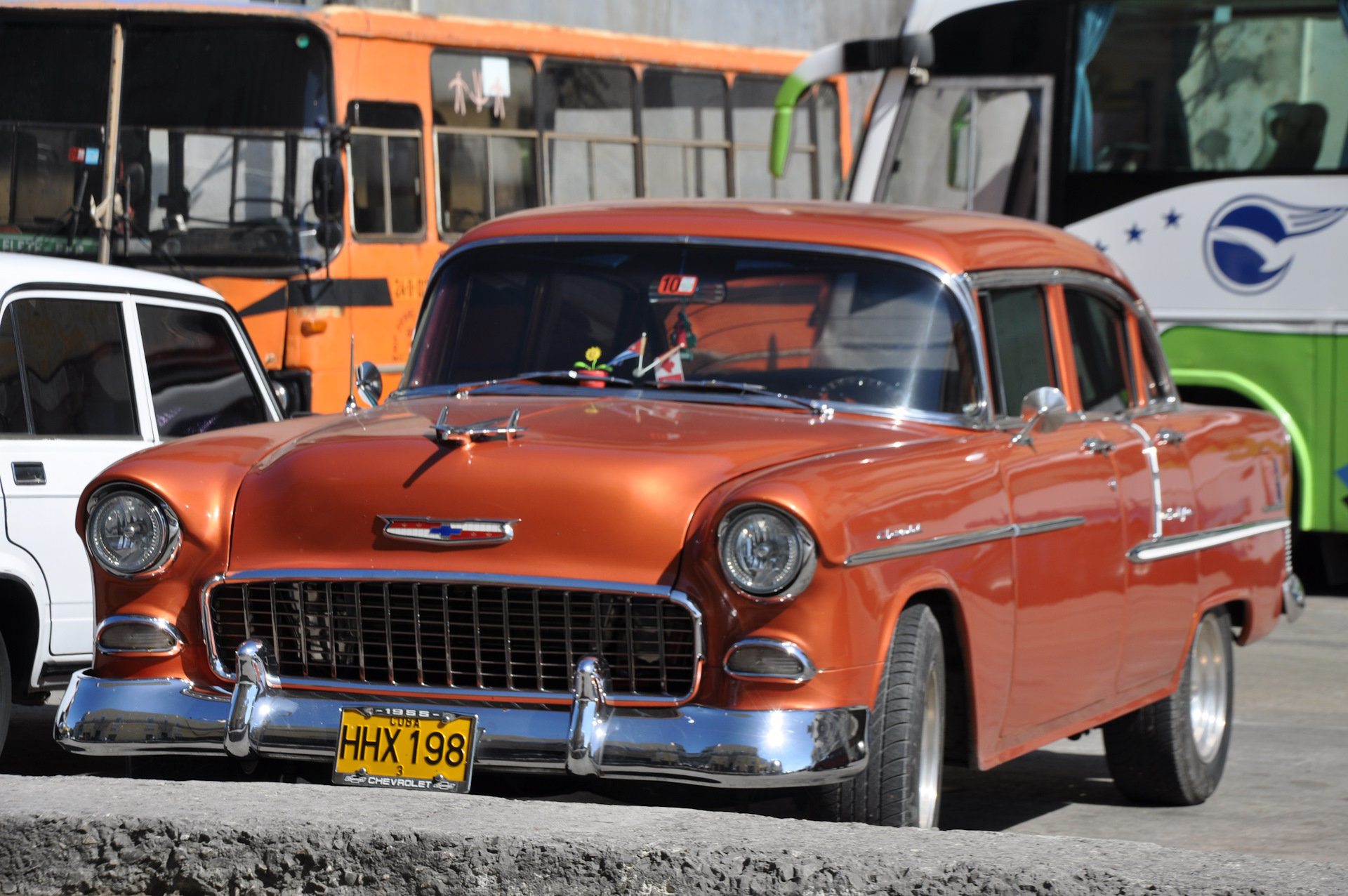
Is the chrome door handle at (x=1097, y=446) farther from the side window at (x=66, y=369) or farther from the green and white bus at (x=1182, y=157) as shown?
the green and white bus at (x=1182, y=157)

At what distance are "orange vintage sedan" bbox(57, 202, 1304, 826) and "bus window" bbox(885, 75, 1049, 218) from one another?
685 cm

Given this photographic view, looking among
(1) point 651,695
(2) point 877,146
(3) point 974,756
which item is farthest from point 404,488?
(2) point 877,146

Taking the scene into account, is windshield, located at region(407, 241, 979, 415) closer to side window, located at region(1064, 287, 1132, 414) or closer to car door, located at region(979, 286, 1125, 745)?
car door, located at region(979, 286, 1125, 745)

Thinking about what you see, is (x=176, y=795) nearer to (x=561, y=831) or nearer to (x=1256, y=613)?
(x=561, y=831)

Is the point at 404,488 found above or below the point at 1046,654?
above

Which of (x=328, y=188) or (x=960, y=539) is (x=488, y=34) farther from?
(x=960, y=539)

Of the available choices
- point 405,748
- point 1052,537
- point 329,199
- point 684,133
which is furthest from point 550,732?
point 684,133

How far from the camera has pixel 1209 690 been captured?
6.70 metres

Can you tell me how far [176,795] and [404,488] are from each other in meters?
0.83

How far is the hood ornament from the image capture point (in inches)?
177

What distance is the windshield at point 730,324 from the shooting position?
5180 mm

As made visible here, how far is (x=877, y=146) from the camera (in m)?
12.9

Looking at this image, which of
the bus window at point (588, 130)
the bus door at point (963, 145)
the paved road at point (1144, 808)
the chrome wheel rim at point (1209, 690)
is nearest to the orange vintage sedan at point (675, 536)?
the paved road at point (1144, 808)

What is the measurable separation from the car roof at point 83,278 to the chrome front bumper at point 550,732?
6.85ft
